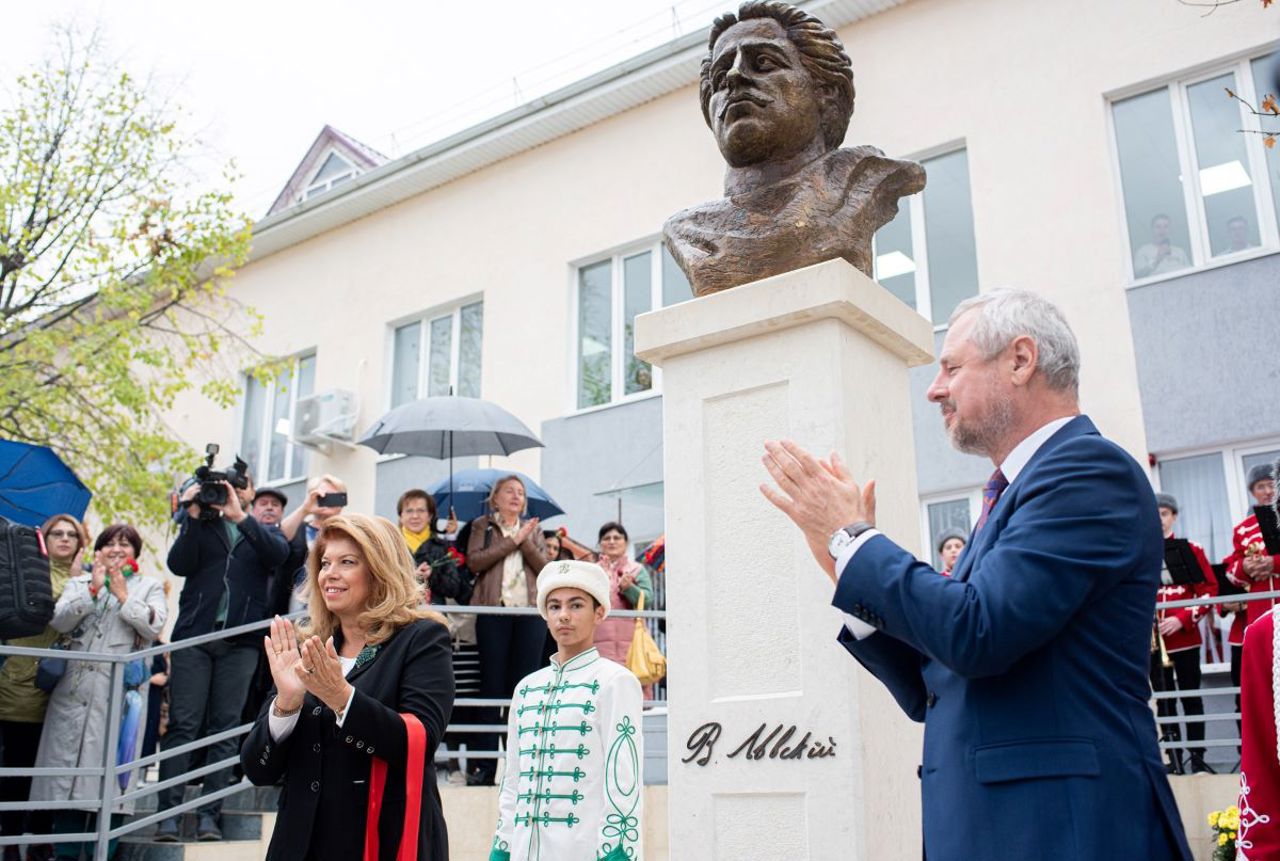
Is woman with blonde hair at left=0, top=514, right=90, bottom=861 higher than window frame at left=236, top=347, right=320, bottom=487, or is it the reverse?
window frame at left=236, top=347, right=320, bottom=487

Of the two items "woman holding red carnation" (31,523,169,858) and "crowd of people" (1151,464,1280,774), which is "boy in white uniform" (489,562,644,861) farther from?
"crowd of people" (1151,464,1280,774)

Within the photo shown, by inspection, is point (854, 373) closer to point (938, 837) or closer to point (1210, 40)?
point (938, 837)

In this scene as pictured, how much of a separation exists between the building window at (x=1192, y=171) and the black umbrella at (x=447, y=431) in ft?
17.7

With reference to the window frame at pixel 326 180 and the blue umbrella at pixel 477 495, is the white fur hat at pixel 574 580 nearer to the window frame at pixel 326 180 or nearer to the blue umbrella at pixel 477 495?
the blue umbrella at pixel 477 495

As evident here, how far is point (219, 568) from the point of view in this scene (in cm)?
698

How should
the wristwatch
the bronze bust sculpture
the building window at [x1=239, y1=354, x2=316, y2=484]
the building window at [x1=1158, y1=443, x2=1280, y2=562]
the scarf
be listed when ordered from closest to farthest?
the wristwatch, the bronze bust sculpture, the scarf, the building window at [x1=1158, y1=443, x2=1280, y2=562], the building window at [x1=239, y1=354, x2=316, y2=484]

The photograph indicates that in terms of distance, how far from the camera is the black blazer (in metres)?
3.16

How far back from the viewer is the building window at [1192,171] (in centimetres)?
977

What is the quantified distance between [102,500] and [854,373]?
11.3 meters

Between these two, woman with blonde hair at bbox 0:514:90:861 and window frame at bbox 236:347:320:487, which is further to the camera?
window frame at bbox 236:347:320:487

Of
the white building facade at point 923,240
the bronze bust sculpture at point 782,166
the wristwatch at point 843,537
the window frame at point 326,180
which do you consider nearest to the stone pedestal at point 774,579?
the bronze bust sculpture at point 782,166

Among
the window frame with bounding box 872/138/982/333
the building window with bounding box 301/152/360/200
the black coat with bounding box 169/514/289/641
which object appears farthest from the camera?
the building window with bounding box 301/152/360/200

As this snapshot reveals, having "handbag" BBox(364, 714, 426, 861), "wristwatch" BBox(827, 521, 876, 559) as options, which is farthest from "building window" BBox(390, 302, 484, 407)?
"wristwatch" BBox(827, 521, 876, 559)

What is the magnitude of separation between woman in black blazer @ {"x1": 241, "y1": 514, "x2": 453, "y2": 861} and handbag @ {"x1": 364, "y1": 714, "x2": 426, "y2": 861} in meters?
0.01
